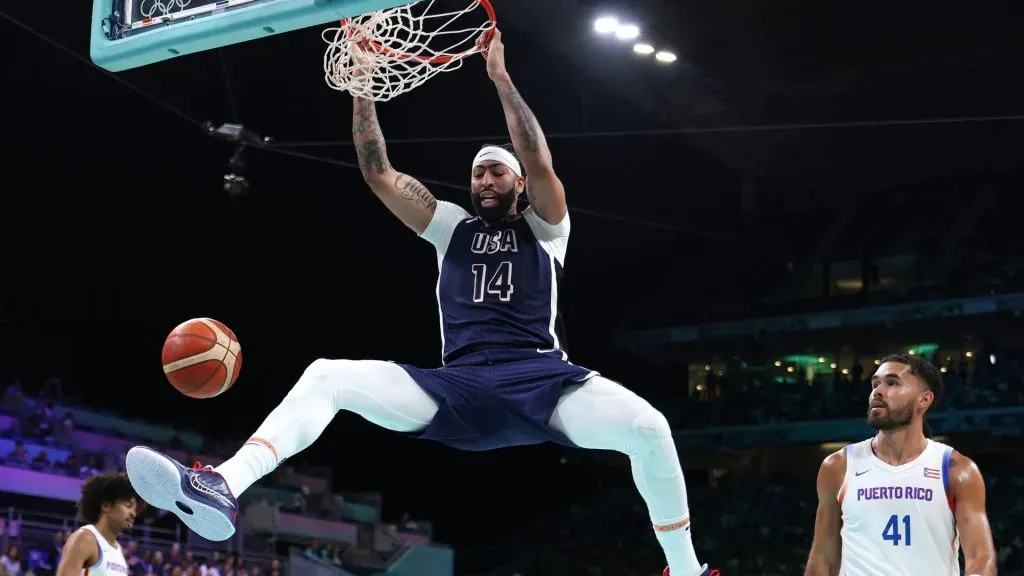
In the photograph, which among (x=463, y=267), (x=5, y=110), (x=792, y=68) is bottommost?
(x=463, y=267)

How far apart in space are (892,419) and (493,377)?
1.96 m

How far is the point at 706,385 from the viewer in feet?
94.4

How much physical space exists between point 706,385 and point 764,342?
1.76 meters

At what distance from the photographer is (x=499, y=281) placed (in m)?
5.32

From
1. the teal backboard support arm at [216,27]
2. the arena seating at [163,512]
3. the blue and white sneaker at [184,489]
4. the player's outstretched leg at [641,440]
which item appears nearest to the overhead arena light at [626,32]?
the arena seating at [163,512]

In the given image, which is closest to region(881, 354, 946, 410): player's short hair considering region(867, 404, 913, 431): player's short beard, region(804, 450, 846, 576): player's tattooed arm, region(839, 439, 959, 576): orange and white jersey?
region(867, 404, 913, 431): player's short beard

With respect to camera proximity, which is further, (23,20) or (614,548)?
(614,548)

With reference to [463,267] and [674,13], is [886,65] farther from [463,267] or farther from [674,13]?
[463,267]

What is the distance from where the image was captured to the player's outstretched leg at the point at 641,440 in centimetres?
486

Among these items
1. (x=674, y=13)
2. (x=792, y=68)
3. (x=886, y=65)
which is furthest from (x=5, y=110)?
(x=886, y=65)

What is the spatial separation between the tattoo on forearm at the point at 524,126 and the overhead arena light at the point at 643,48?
1312 cm

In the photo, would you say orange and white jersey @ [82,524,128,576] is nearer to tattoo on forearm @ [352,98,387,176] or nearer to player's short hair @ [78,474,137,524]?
player's short hair @ [78,474,137,524]

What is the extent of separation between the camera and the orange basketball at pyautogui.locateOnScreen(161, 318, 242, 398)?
5.52 metres

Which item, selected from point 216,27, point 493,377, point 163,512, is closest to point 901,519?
point 493,377
